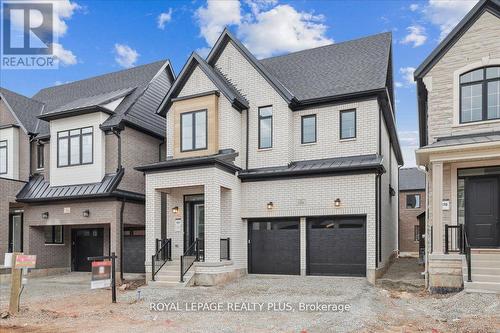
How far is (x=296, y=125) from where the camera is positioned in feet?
51.4

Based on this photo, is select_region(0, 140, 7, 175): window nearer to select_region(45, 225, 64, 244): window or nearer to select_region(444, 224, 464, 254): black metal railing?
select_region(45, 225, 64, 244): window

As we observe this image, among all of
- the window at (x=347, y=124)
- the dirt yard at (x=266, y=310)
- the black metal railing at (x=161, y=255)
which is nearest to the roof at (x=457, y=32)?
the window at (x=347, y=124)

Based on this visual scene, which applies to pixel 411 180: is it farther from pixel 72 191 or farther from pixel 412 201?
pixel 72 191

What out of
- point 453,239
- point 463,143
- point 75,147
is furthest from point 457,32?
point 75,147

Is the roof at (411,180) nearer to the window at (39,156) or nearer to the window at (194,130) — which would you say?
the window at (194,130)

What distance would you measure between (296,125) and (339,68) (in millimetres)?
2920

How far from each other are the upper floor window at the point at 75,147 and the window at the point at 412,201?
2225 centimetres

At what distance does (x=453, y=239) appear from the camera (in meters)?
12.4

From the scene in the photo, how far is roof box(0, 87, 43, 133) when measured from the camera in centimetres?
1959

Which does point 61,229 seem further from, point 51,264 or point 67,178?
point 67,178

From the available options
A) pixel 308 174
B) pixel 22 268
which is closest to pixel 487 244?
pixel 308 174

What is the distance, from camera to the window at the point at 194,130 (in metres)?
15.7

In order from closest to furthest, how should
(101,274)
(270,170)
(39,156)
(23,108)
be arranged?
1. (101,274)
2. (270,170)
3. (39,156)
4. (23,108)

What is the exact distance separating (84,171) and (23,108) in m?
6.33
